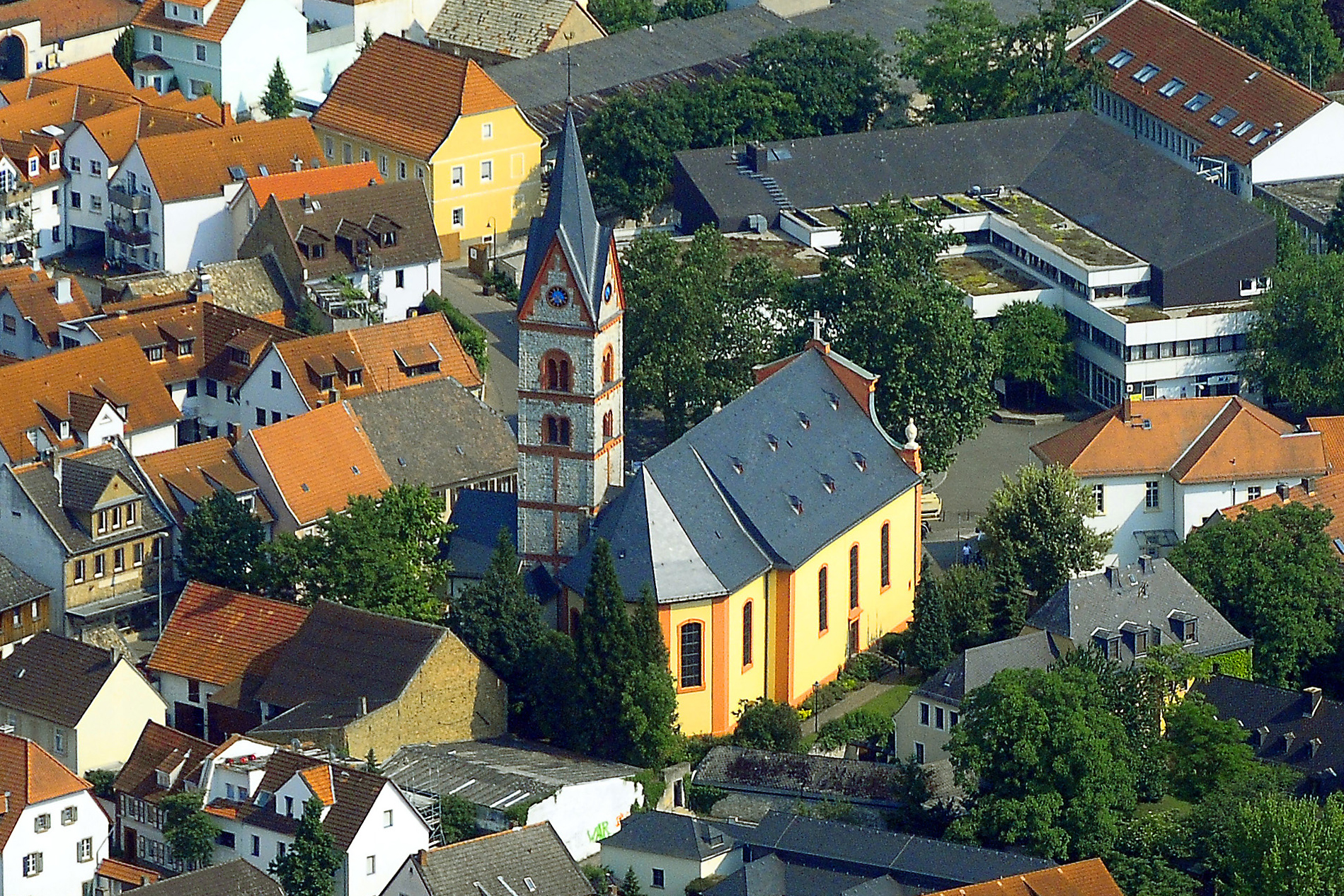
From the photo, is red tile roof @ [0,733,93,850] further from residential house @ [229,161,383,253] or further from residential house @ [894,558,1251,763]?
residential house @ [229,161,383,253]

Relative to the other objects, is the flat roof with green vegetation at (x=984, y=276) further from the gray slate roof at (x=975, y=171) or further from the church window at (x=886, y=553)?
the church window at (x=886, y=553)

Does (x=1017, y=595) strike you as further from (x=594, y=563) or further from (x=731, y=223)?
(x=731, y=223)

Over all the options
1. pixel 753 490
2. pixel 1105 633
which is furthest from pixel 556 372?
pixel 1105 633

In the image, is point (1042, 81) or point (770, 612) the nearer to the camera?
point (770, 612)

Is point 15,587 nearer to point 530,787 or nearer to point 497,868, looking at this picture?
point 530,787

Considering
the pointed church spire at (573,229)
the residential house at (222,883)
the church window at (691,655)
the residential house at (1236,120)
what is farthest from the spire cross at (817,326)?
the residential house at (222,883)

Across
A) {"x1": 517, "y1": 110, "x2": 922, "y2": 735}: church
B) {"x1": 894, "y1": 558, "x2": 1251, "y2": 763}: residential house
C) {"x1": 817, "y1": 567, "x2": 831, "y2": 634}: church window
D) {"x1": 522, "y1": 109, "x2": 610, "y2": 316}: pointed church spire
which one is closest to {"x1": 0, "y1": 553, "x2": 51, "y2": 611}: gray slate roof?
{"x1": 517, "y1": 110, "x2": 922, "y2": 735}: church

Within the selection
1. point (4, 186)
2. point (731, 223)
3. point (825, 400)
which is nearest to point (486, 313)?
point (731, 223)
